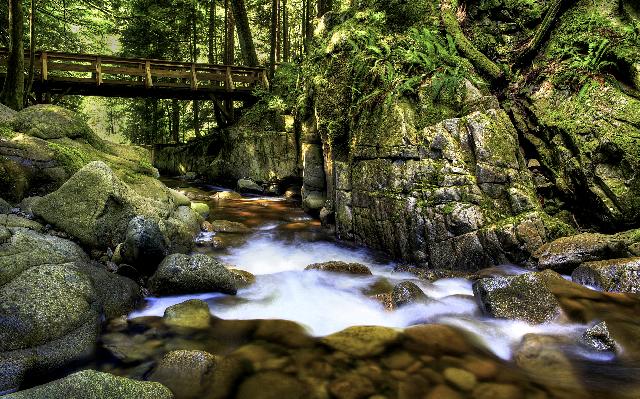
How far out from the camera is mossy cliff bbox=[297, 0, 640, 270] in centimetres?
656

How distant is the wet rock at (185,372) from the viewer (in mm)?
3752

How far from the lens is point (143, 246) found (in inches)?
236

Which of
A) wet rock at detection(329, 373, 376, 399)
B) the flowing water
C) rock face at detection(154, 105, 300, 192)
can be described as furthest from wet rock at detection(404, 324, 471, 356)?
rock face at detection(154, 105, 300, 192)

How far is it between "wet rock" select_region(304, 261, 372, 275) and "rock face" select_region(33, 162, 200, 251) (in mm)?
2815

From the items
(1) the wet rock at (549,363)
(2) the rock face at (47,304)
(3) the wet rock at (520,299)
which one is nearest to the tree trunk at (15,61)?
(2) the rock face at (47,304)

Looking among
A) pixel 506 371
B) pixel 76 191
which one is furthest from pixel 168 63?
pixel 506 371

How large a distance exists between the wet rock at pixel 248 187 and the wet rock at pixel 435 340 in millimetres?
12252

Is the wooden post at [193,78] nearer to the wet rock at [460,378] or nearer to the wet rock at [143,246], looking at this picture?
the wet rock at [143,246]

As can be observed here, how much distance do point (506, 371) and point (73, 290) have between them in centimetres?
481

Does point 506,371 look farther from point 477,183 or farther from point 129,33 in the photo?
point 129,33

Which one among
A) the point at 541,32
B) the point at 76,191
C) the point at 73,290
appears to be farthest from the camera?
the point at 541,32

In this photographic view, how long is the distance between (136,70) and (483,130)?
635 inches

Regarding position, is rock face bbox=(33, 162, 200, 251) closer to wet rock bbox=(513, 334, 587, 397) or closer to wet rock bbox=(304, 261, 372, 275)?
wet rock bbox=(304, 261, 372, 275)

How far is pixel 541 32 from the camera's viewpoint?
842cm
